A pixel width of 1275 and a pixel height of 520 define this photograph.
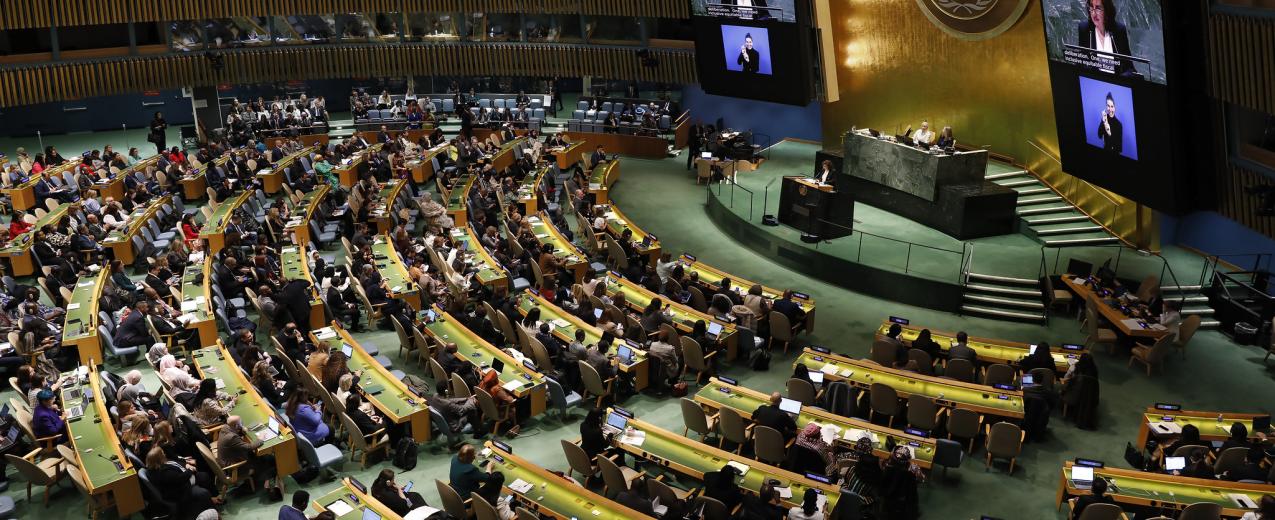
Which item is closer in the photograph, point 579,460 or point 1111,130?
point 579,460

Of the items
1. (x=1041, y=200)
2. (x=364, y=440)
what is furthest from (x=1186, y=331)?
(x=364, y=440)

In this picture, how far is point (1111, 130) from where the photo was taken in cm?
1536

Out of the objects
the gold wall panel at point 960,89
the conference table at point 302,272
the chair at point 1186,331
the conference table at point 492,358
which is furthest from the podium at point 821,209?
the conference table at point 302,272

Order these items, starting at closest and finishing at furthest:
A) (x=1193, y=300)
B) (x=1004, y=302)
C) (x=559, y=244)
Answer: (x=1193, y=300), (x=1004, y=302), (x=559, y=244)

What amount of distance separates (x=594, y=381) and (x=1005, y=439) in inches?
219

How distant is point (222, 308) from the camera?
16.4 metres

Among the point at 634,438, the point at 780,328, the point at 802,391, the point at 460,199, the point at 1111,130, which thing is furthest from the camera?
the point at 460,199

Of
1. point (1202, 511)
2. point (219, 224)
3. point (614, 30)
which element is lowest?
point (1202, 511)

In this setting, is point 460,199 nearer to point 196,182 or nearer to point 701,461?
point 196,182

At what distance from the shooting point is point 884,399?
1316cm

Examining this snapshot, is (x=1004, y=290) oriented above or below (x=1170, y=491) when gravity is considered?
above

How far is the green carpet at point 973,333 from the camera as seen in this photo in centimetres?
1198

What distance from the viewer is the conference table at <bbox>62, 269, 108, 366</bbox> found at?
49.7ft

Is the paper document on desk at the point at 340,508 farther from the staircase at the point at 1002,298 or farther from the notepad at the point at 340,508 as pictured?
the staircase at the point at 1002,298
